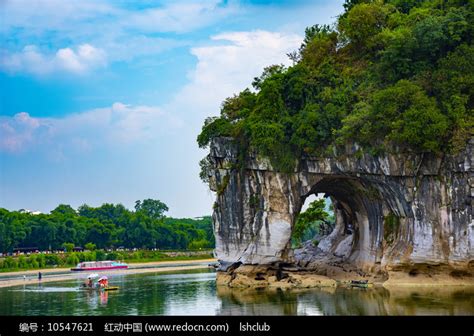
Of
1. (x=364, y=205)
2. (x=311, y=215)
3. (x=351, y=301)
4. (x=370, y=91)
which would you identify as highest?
(x=370, y=91)

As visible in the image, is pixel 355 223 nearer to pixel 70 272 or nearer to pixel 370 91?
pixel 370 91

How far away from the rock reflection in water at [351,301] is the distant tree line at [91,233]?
40.9 metres

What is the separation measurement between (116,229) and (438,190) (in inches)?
2047

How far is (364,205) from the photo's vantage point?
36.1m

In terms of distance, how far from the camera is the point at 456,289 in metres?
28.8

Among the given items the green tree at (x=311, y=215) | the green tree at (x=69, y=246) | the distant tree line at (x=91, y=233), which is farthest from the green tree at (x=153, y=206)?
the green tree at (x=311, y=215)

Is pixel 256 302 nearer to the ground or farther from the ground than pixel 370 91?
nearer to the ground

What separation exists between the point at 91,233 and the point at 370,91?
1887 inches

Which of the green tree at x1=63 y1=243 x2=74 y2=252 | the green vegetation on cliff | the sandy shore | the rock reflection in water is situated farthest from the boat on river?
the rock reflection in water

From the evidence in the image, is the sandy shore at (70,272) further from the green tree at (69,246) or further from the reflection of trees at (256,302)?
the reflection of trees at (256,302)

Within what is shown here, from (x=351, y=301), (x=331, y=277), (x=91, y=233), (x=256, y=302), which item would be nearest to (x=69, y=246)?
(x=91, y=233)

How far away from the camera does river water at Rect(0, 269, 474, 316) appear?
2425 cm
